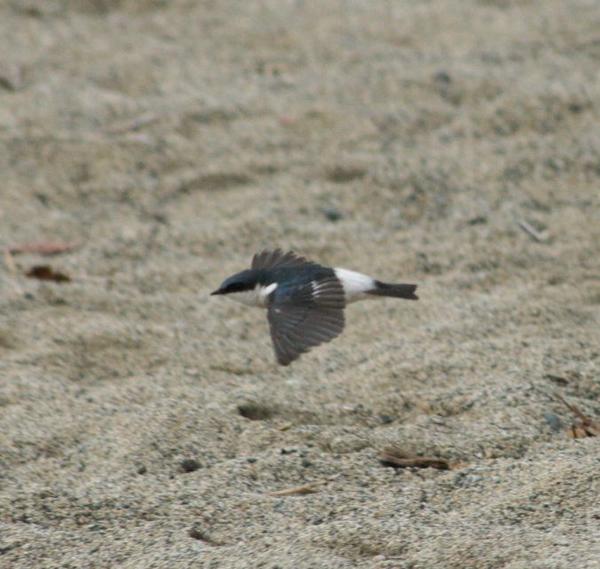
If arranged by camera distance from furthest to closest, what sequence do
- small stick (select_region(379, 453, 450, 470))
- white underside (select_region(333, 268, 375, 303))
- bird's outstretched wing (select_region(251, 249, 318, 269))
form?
bird's outstretched wing (select_region(251, 249, 318, 269)), white underside (select_region(333, 268, 375, 303)), small stick (select_region(379, 453, 450, 470))

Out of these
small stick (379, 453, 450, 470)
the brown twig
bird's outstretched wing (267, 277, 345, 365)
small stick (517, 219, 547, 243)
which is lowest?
small stick (379, 453, 450, 470)

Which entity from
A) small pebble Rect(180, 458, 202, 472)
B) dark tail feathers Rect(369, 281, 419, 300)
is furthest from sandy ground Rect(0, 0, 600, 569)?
dark tail feathers Rect(369, 281, 419, 300)

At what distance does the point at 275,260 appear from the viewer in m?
3.73

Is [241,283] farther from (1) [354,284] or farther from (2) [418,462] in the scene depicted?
(2) [418,462]

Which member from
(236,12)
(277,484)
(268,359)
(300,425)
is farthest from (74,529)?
(236,12)

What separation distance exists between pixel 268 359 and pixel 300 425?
0.46 m

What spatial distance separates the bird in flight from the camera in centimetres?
317

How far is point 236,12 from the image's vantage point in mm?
5543

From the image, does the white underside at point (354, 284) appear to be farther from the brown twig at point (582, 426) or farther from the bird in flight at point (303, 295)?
the brown twig at point (582, 426)

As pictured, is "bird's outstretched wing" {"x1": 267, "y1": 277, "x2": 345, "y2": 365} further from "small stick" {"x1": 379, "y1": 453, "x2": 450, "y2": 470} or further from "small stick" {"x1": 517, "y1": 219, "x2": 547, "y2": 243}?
"small stick" {"x1": 517, "y1": 219, "x2": 547, "y2": 243}

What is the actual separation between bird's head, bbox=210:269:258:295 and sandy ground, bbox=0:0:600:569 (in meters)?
0.20

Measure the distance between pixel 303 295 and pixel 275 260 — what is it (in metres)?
0.39

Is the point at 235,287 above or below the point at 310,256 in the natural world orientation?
above

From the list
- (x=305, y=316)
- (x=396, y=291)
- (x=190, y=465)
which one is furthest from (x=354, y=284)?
(x=190, y=465)
